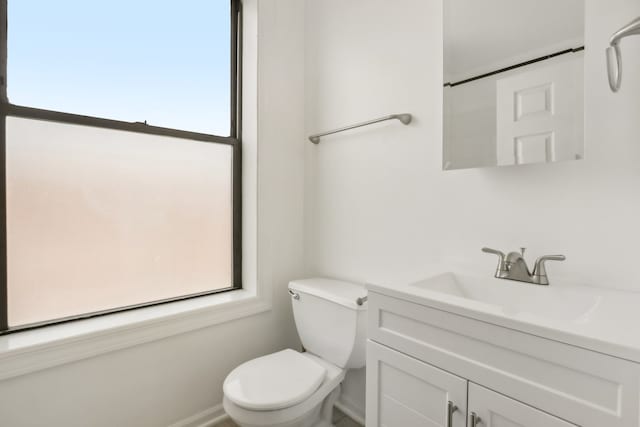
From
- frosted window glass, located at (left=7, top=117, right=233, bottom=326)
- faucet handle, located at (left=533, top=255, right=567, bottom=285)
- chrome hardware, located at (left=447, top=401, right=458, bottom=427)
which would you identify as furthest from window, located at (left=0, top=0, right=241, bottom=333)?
faucet handle, located at (left=533, top=255, right=567, bottom=285)

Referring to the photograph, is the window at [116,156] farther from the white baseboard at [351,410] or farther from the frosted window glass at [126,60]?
the white baseboard at [351,410]

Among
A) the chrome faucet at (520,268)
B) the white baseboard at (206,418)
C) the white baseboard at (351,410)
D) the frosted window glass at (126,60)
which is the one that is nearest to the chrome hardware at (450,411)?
the chrome faucet at (520,268)

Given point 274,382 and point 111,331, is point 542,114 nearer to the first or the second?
point 274,382

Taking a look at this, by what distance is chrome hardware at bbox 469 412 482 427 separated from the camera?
741 millimetres

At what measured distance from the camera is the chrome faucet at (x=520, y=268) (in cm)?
94

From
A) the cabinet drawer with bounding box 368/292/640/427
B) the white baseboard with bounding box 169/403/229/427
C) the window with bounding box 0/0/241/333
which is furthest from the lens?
the white baseboard with bounding box 169/403/229/427

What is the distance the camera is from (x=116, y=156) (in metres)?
1.42

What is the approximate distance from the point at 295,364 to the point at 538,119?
4.27ft

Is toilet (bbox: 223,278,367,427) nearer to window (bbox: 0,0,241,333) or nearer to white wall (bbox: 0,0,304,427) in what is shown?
white wall (bbox: 0,0,304,427)

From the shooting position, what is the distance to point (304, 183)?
190 centimetres

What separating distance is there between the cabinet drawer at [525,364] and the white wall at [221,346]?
100cm

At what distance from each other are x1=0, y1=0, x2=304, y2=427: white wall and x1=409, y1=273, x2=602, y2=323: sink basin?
994 mm

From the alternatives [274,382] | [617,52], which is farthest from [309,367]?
[617,52]

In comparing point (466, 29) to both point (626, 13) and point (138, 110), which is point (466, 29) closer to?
point (626, 13)
